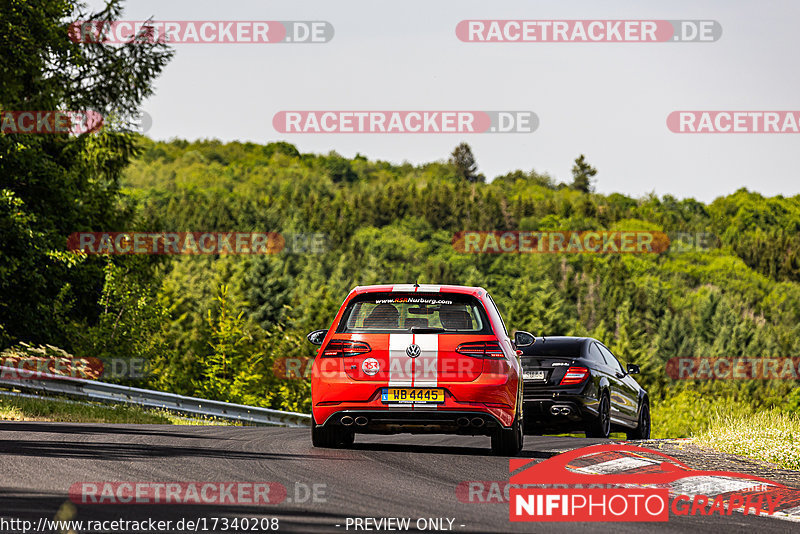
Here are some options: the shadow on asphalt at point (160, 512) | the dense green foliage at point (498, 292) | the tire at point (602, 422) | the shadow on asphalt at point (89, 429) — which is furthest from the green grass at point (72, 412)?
the dense green foliage at point (498, 292)

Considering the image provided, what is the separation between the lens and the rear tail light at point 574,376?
14.7 meters

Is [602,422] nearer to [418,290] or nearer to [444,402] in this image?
[418,290]

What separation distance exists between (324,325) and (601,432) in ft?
236

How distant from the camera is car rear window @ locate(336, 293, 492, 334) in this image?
10.7 meters

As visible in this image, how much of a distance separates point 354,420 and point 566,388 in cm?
503

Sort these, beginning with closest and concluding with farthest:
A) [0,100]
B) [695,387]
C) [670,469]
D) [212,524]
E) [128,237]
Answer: [212,524]
[670,469]
[0,100]
[128,237]
[695,387]

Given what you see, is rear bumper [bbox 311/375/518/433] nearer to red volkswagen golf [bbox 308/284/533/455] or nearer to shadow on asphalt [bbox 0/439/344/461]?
red volkswagen golf [bbox 308/284/533/455]

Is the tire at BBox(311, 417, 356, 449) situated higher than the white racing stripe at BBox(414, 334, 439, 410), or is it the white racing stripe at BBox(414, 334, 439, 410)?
the white racing stripe at BBox(414, 334, 439, 410)

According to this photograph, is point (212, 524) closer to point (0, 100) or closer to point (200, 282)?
point (0, 100)

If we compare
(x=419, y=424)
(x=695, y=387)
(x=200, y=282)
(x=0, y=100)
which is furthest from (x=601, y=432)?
(x=200, y=282)

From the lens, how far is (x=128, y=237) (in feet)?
97.3

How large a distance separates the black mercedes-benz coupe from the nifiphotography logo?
4.46 metres

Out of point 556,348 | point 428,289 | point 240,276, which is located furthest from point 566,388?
point 240,276

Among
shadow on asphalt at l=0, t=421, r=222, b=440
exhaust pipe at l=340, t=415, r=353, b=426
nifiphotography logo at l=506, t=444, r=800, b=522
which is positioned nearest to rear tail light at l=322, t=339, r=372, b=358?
exhaust pipe at l=340, t=415, r=353, b=426
